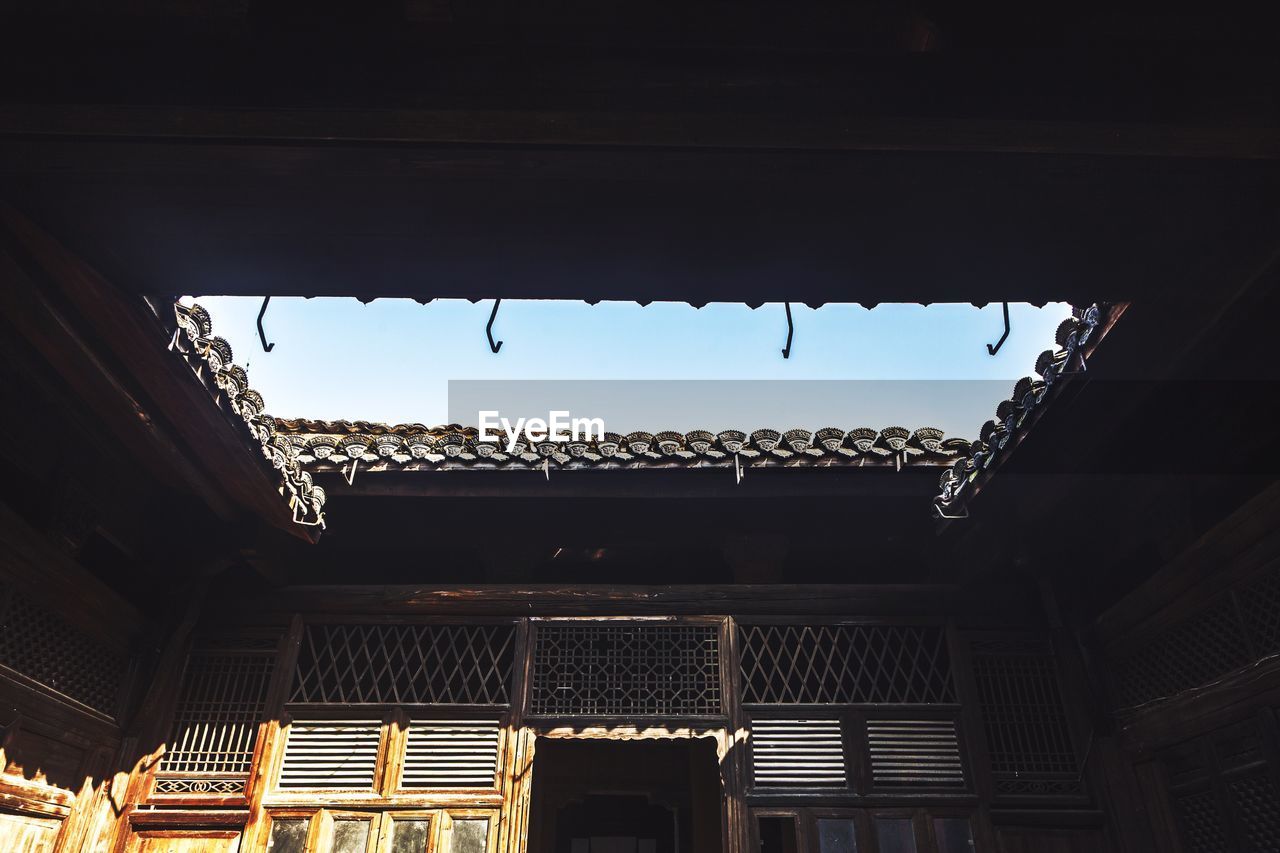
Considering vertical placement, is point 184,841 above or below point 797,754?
below

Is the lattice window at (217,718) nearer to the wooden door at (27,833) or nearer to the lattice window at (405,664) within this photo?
the lattice window at (405,664)

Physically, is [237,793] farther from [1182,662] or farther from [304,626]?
[1182,662]

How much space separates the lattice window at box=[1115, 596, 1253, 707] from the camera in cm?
516

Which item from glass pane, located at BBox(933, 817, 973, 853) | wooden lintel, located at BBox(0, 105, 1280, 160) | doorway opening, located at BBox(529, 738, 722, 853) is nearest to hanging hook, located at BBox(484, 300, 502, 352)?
wooden lintel, located at BBox(0, 105, 1280, 160)

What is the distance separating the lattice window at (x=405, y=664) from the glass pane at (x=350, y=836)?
2.74 feet

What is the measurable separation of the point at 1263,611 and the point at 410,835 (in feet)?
18.0

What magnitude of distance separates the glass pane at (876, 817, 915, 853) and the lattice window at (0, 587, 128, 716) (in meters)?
5.48

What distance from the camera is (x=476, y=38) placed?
2.83m

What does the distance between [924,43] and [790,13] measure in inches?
17.2

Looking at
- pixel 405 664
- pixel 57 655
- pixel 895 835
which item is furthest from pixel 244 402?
pixel 895 835

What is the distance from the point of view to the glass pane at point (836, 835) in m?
6.00

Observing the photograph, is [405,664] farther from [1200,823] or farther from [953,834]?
[1200,823]

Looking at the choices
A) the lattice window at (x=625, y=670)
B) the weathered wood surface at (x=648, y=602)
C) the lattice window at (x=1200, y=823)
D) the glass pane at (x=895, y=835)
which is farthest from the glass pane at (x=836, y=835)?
the lattice window at (x=1200, y=823)

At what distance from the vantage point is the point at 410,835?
6.04 m
